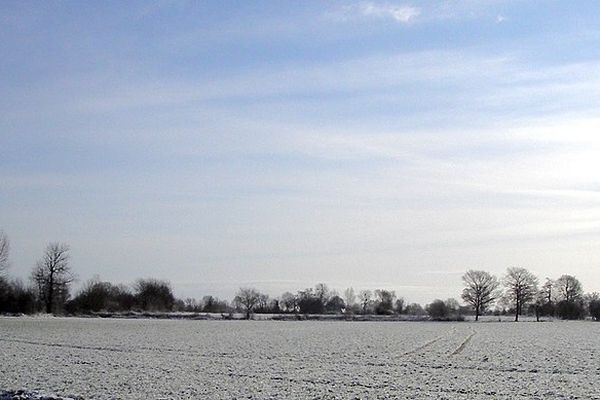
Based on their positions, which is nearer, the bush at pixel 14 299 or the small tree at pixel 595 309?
the bush at pixel 14 299

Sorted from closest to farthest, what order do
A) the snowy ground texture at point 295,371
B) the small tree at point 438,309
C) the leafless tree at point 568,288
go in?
1. the snowy ground texture at point 295,371
2. the small tree at point 438,309
3. the leafless tree at point 568,288

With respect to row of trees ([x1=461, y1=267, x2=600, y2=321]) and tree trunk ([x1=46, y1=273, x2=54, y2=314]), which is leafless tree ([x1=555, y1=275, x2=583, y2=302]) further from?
tree trunk ([x1=46, y1=273, x2=54, y2=314])

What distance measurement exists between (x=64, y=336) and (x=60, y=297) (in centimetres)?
7752

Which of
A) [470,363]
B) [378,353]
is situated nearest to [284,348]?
[378,353]

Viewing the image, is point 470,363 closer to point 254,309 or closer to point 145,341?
point 145,341

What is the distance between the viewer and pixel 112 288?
155 metres

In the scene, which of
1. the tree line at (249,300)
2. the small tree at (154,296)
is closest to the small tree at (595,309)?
the tree line at (249,300)

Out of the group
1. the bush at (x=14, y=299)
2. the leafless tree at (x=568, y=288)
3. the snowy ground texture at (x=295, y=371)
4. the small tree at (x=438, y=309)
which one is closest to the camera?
the snowy ground texture at (x=295, y=371)

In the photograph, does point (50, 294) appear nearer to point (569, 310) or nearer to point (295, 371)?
point (295, 371)

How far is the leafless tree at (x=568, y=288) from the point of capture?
593 feet

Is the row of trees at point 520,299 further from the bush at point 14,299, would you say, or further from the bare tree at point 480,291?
the bush at point 14,299

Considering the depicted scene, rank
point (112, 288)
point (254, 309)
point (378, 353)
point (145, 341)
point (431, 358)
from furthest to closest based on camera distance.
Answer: point (254, 309) → point (112, 288) → point (145, 341) → point (378, 353) → point (431, 358)

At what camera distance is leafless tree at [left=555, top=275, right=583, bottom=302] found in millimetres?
180625

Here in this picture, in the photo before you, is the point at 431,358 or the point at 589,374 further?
the point at 431,358
